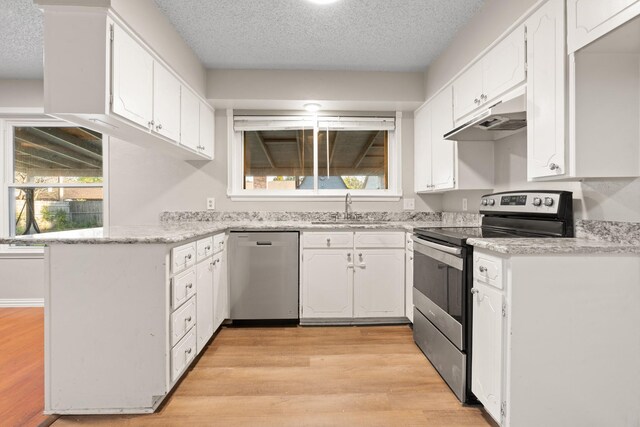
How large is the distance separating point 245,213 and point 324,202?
2.70ft

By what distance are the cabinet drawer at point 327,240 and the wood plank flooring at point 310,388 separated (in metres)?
0.74

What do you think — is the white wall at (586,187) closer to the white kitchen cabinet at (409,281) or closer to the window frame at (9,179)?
the white kitchen cabinet at (409,281)

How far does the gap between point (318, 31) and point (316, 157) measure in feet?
4.33

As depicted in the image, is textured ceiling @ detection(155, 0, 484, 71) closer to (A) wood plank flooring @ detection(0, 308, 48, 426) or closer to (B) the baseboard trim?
(A) wood plank flooring @ detection(0, 308, 48, 426)

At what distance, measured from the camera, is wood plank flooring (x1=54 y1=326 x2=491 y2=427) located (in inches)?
64.2

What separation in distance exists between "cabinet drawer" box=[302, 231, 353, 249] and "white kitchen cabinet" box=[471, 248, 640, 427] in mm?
1575

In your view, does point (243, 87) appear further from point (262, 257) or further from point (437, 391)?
point (437, 391)

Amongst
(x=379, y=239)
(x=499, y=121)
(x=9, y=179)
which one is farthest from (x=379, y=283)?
(x=9, y=179)

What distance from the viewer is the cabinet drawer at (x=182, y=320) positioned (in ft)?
5.82

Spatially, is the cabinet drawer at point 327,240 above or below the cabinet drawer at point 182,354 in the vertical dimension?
above

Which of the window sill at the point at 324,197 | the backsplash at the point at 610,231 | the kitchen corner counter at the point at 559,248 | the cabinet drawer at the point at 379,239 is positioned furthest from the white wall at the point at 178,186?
the kitchen corner counter at the point at 559,248

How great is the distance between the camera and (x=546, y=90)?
1562 millimetres

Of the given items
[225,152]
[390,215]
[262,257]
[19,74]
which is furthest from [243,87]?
[19,74]

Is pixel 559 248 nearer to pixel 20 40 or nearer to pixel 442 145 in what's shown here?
pixel 442 145
